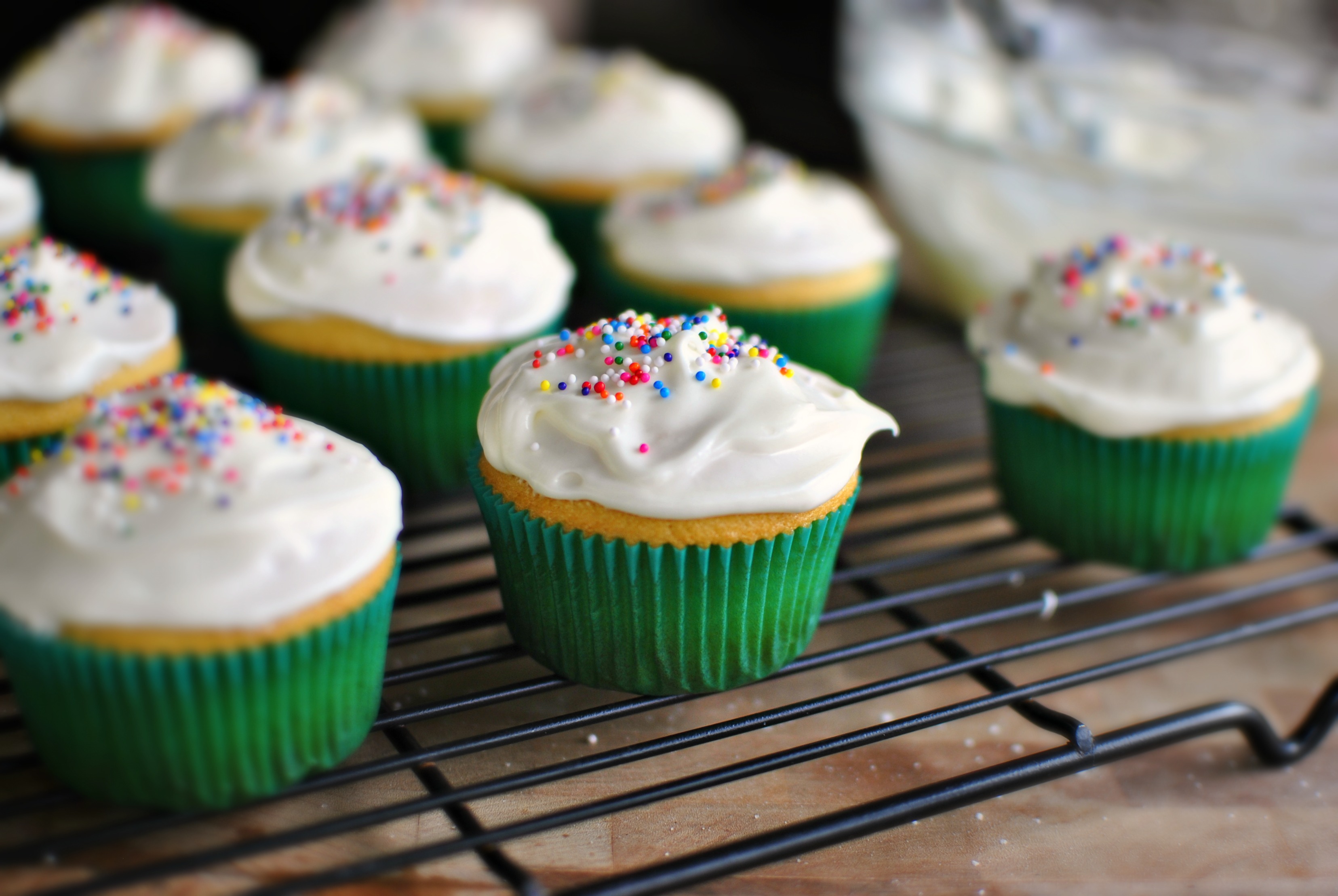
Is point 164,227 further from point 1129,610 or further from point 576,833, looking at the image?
point 1129,610

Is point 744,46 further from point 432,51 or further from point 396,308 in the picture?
point 396,308

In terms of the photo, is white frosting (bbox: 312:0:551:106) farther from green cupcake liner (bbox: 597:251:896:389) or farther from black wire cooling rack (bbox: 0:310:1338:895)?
black wire cooling rack (bbox: 0:310:1338:895)

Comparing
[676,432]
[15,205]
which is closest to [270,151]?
[15,205]

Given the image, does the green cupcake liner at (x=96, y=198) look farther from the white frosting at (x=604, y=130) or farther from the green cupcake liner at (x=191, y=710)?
the green cupcake liner at (x=191, y=710)

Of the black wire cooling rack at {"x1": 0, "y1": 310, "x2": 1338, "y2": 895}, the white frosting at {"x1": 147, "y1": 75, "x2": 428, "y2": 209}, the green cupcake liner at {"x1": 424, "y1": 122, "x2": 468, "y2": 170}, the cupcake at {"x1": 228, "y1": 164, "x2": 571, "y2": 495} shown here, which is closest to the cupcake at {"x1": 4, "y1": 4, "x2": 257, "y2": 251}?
the white frosting at {"x1": 147, "y1": 75, "x2": 428, "y2": 209}

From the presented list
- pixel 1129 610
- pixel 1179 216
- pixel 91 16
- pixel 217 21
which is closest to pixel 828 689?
pixel 1129 610
